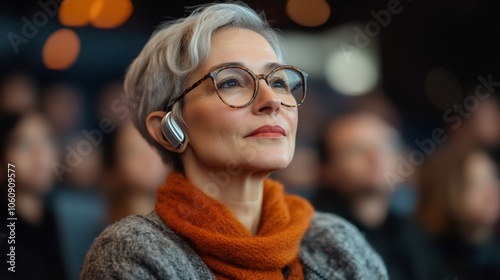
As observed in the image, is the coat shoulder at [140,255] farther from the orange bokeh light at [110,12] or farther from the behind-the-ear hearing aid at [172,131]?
the orange bokeh light at [110,12]

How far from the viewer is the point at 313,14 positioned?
2051mm

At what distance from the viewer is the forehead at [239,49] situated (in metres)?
1.14

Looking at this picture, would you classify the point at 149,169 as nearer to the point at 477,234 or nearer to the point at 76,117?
the point at 76,117

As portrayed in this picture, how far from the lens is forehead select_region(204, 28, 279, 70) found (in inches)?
45.0

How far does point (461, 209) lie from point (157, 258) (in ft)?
4.50

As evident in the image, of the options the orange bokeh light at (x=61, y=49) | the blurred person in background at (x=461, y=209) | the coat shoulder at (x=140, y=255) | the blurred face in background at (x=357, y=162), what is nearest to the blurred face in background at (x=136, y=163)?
the orange bokeh light at (x=61, y=49)

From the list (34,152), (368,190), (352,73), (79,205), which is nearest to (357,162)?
(368,190)

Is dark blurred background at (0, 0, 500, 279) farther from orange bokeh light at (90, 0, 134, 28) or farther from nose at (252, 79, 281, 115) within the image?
nose at (252, 79, 281, 115)

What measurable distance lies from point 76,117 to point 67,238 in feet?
1.10

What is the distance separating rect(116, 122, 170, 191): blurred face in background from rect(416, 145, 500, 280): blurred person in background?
0.89m

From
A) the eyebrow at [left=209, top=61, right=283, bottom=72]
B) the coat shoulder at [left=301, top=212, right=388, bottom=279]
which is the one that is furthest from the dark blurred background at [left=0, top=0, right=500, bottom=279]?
the coat shoulder at [left=301, top=212, right=388, bottom=279]

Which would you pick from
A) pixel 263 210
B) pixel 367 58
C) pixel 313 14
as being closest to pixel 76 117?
pixel 263 210

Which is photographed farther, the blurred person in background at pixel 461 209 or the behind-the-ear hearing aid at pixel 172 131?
the blurred person in background at pixel 461 209

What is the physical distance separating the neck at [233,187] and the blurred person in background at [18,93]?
0.64 meters
